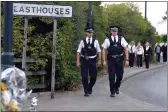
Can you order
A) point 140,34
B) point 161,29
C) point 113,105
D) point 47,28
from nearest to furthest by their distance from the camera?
point 113,105 → point 47,28 → point 140,34 → point 161,29

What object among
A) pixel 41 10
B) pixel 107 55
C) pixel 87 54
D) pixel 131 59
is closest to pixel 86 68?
pixel 87 54

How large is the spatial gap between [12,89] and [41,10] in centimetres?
292

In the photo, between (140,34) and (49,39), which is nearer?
(49,39)

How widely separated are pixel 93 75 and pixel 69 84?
3.38 ft

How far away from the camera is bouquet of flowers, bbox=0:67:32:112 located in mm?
6609

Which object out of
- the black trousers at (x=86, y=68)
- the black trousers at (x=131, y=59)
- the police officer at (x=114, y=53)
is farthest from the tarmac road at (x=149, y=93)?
the black trousers at (x=131, y=59)

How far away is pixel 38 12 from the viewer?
30.8 feet

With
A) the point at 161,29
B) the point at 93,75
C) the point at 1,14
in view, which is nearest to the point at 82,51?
the point at 93,75

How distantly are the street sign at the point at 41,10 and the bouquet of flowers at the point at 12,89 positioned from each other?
8.05ft

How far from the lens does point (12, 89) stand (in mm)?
6992

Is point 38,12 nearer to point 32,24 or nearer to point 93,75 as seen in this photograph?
point 32,24

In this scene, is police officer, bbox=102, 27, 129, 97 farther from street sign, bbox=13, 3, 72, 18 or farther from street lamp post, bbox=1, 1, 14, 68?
street lamp post, bbox=1, 1, 14, 68

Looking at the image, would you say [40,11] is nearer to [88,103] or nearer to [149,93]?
[88,103]

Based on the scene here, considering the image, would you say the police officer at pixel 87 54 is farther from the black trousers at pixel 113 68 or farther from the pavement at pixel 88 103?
the pavement at pixel 88 103
